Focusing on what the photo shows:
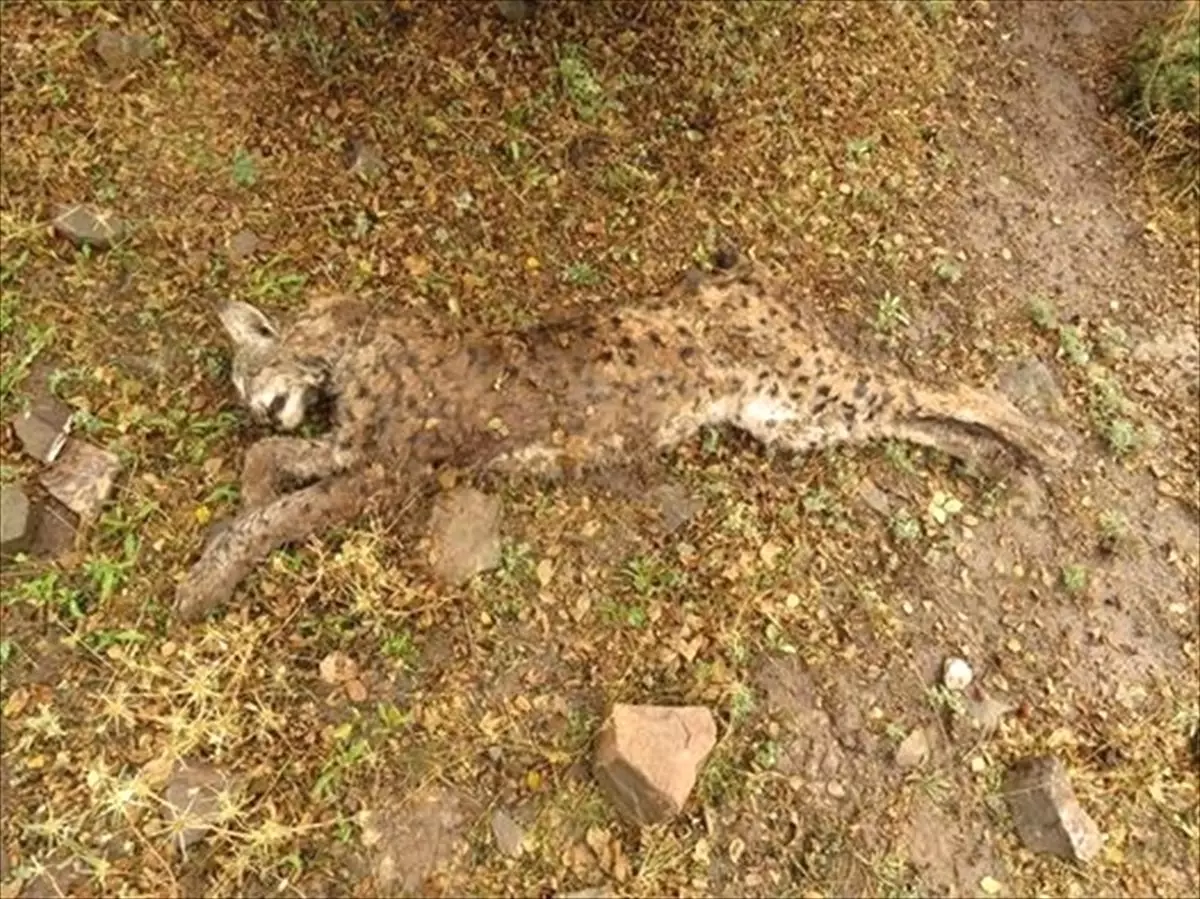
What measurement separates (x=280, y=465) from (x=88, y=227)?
4.40ft

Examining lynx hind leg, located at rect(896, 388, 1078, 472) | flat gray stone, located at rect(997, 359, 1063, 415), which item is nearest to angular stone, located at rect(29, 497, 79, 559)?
lynx hind leg, located at rect(896, 388, 1078, 472)

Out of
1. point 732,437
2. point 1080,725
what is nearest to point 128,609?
point 732,437

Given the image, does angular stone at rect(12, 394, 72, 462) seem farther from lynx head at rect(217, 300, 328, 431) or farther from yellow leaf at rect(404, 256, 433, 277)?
yellow leaf at rect(404, 256, 433, 277)

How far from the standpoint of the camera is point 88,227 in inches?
178

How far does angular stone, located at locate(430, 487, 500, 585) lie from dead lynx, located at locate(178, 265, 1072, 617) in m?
0.14

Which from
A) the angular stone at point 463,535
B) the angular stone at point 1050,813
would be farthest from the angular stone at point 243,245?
the angular stone at point 1050,813

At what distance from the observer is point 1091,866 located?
13.0 ft

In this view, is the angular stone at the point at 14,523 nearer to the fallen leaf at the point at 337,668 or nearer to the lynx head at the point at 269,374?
the lynx head at the point at 269,374

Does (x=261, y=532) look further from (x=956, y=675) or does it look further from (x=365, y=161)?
(x=956, y=675)

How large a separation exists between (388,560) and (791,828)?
1.65 metres

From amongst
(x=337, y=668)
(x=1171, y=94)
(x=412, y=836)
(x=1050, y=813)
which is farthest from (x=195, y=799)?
(x=1171, y=94)

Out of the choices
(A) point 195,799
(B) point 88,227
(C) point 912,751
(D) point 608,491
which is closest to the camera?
(A) point 195,799

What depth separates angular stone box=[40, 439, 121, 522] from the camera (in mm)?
4074

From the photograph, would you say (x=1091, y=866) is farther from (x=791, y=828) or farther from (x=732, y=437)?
(x=732, y=437)
